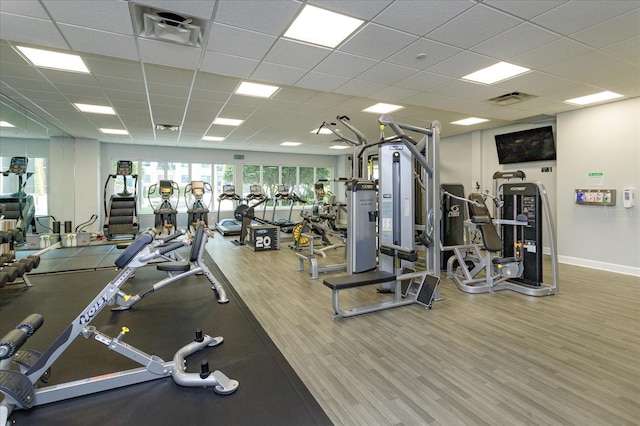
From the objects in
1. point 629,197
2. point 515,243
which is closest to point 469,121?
point 629,197

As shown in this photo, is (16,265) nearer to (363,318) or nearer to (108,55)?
(108,55)

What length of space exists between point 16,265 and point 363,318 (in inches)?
165

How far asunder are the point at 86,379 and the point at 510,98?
6.08 metres

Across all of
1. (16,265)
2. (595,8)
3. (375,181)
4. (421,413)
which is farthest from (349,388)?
(16,265)

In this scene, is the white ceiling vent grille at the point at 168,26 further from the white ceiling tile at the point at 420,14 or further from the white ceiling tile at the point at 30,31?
the white ceiling tile at the point at 420,14

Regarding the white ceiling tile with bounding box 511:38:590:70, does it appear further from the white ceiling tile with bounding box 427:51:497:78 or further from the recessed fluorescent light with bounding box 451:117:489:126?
the recessed fluorescent light with bounding box 451:117:489:126

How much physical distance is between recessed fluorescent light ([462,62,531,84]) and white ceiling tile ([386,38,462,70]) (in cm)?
74

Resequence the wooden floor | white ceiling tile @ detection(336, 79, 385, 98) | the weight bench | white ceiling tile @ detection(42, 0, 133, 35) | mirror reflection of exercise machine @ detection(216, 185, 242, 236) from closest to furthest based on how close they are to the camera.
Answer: the wooden floor < white ceiling tile @ detection(42, 0, 133, 35) < the weight bench < white ceiling tile @ detection(336, 79, 385, 98) < mirror reflection of exercise machine @ detection(216, 185, 242, 236)

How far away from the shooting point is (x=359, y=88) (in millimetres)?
4555

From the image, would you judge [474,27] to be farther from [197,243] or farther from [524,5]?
[197,243]

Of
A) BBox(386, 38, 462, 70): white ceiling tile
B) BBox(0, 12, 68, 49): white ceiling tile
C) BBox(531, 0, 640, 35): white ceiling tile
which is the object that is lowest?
BBox(531, 0, 640, 35): white ceiling tile

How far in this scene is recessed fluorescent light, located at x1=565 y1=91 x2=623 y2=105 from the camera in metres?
4.83

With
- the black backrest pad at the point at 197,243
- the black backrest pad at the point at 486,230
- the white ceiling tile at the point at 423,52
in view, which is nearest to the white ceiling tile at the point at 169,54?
the black backrest pad at the point at 197,243

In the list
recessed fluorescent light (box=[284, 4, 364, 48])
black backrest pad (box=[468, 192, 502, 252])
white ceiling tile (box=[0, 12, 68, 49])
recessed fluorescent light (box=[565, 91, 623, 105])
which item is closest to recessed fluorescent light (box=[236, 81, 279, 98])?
recessed fluorescent light (box=[284, 4, 364, 48])
